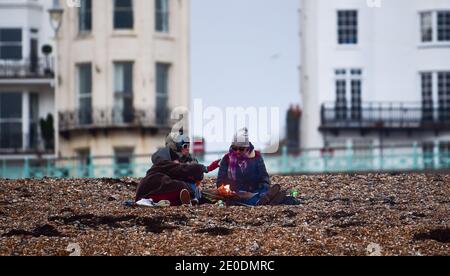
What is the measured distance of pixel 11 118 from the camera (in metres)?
76.1

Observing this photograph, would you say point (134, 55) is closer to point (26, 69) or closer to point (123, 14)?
point (123, 14)

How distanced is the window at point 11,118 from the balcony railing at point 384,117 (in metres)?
13.3

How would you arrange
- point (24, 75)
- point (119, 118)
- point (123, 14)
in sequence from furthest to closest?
point (24, 75) → point (123, 14) → point (119, 118)

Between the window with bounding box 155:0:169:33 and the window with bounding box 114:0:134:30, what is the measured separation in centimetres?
103

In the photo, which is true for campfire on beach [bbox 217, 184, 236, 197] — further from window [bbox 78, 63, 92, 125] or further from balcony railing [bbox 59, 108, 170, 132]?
window [bbox 78, 63, 92, 125]

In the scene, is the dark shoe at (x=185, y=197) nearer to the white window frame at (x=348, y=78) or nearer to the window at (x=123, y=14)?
the window at (x=123, y=14)

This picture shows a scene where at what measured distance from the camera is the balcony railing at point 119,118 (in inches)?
2785

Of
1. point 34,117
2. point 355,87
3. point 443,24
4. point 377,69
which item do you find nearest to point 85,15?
point 34,117

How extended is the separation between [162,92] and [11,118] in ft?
25.2

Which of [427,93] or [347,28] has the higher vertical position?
[347,28]

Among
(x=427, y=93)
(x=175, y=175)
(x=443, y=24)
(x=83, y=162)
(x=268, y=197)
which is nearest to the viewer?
(x=175, y=175)

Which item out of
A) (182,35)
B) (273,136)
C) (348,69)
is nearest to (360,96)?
(348,69)
